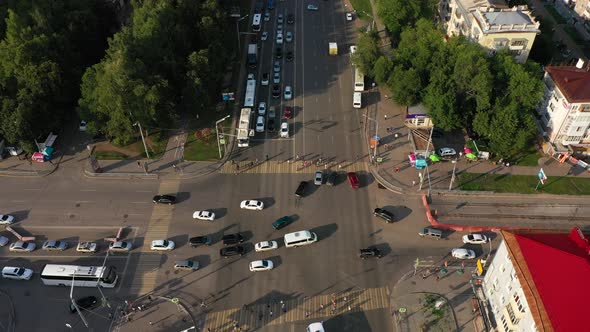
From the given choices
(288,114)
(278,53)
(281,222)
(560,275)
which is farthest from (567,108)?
(278,53)

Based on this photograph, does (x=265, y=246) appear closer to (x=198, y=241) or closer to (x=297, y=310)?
(x=198, y=241)

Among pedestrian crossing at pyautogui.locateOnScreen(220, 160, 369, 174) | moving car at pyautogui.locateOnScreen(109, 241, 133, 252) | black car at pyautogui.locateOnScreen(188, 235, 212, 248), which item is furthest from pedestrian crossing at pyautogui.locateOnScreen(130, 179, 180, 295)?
pedestrian crossing at pyautogui.locateOnScreen(220, 160, 369, 174)

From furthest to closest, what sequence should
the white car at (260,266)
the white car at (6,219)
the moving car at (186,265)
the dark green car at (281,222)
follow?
the white car at (6,219), the dark green car at (281,222), the moving car at (186,265), the white car at (260,266)

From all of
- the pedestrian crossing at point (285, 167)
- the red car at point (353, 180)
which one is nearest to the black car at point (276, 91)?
the pedestrian crossing at point (285, 167)

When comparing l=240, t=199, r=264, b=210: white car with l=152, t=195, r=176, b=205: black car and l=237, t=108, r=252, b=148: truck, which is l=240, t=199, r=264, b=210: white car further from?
l=237, t=108, r=252, b=148: truck

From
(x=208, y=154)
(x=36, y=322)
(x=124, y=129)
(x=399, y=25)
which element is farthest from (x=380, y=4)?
(x=36, y=322)

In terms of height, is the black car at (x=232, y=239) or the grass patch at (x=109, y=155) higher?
the grass patch at (x=109, y=155)

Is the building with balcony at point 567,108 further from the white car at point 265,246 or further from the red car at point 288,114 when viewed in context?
the white car at point 265,246
